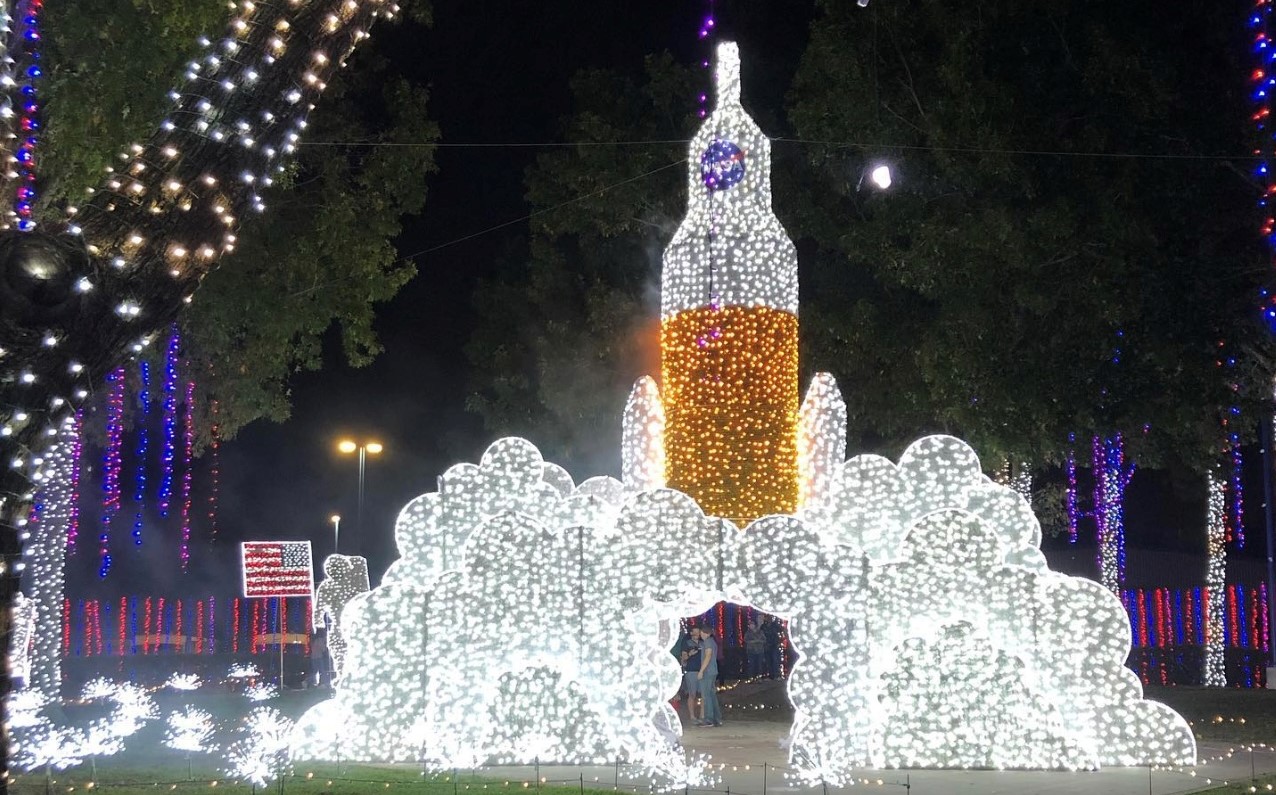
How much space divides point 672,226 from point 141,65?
492 inches

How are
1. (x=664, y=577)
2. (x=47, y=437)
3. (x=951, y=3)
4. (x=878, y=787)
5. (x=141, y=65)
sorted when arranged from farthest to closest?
1. (x=951, y=3)
2. (x=141, y=65)
3. (x=664, y=577)
4. (x=878, y=787)
5. (x=47, y=437)

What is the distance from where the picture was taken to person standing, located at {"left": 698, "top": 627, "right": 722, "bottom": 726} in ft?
52.5

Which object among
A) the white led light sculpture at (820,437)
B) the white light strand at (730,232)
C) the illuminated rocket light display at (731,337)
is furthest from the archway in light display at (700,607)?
the white light strand at (730,232)

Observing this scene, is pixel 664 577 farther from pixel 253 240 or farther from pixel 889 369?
pixel 889 369

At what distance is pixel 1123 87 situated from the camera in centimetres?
1689

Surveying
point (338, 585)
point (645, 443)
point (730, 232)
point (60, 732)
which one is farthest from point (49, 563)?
point (730, 232)

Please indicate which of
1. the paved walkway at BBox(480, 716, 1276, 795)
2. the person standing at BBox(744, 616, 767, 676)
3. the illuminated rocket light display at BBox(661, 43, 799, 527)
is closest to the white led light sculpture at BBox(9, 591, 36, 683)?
the paved walkway at BBox(480, 716, 1276, 795)

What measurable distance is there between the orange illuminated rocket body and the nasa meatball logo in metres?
0.01

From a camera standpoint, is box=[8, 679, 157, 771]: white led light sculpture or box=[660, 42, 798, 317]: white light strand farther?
box=[660, 42, 798, 317]: white light strand

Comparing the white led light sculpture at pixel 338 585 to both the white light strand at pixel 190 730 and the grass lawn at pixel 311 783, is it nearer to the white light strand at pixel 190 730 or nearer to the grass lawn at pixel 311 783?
the white light strand at pixel 190 730

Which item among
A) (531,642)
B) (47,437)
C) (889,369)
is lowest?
(531,642)

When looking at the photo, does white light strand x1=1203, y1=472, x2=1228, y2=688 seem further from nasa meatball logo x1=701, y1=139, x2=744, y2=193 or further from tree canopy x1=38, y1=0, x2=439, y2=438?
tree canopy x1=38, y1=0, x2=439, y2=438

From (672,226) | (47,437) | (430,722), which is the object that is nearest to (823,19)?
(672,226)

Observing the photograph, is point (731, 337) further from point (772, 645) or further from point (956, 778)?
point (772, 645)
